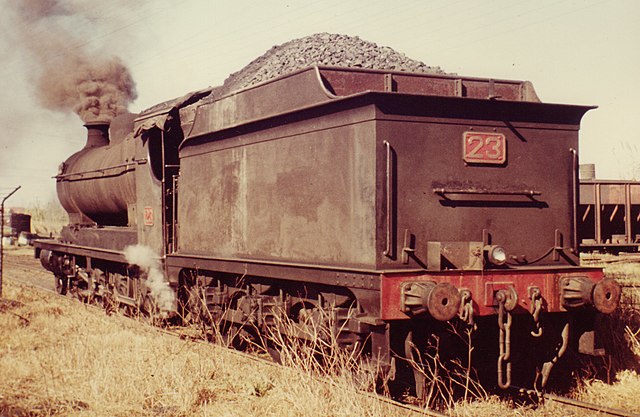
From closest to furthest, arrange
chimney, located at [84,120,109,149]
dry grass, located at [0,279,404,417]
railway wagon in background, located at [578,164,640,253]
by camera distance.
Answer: dry grass, located at [0,279,404,417] < chimney, located at [84,120,109,149] < railway wagon in background, located at [578,164,640,253]

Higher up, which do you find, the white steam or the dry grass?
the white steam

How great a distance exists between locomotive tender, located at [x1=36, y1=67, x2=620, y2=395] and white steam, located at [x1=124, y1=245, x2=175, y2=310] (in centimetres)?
181

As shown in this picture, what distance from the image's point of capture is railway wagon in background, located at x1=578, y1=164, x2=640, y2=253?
1670cm

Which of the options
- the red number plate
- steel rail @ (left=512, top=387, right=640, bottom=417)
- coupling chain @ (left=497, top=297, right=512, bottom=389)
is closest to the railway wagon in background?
steel rail @ (left=512, top=387, right=640, bottom=417)

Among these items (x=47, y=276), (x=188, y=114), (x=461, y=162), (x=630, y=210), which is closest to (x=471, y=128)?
(x=461, y=162)

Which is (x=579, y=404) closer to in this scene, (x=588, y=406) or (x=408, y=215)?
(x=588, y=406)

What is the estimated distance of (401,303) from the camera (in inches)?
235

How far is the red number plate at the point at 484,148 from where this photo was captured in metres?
6.52

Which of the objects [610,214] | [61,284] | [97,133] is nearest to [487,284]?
[97,133]

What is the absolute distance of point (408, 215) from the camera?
630 cm

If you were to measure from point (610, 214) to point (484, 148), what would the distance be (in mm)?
11986

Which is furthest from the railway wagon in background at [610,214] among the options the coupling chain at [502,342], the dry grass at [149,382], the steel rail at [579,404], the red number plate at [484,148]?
the dry grass at [149,382]

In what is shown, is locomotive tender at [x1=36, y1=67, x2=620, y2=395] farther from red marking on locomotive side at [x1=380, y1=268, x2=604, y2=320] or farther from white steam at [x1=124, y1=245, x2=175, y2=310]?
white steam at [x1=124, y1=245, x2=175, y2=310]

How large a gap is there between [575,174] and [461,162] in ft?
4.30
